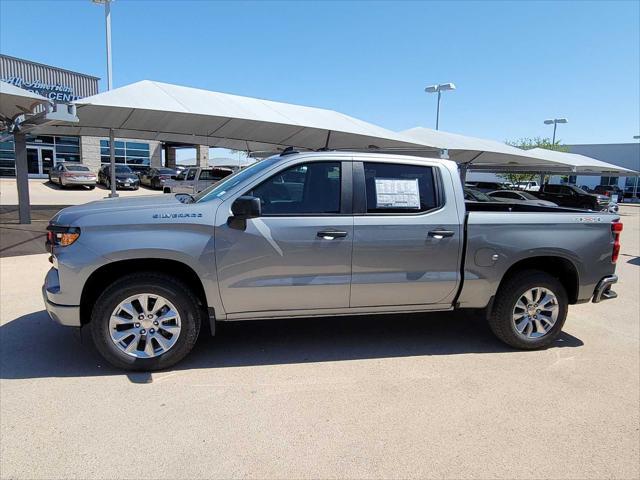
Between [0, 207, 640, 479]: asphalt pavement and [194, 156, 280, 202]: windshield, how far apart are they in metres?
1.48

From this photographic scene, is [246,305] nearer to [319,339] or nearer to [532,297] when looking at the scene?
[319,339]

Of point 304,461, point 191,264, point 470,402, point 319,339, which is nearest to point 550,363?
point 470,402

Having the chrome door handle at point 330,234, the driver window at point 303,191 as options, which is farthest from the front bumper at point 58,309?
the chrome door handle at point 330,234

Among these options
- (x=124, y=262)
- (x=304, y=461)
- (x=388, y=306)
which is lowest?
(x=304, y=461)

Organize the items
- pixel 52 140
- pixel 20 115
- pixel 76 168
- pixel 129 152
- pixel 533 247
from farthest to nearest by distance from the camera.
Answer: pixel 129 152 → pixel 52 140 → pixel 76 168 → pixel 20 115 → pixel 533 247

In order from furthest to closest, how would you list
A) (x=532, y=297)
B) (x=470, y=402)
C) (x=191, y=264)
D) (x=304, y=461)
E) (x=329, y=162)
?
1. (x=532, y=297)
2. (x=329, y=162)
3. (x=191, y=264)
4. (x=470, y=402)
5. (x=304, y=461)

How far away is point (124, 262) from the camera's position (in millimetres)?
3795

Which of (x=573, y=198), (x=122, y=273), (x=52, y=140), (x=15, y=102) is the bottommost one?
(x=122, y=273)

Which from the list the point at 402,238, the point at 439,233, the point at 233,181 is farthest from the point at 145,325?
the point at 439,233

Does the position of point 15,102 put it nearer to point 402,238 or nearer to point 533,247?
point 402,238

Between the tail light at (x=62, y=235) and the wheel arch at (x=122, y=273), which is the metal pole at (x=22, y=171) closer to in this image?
the tail light at (x=62, y=235)

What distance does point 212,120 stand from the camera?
527 inches

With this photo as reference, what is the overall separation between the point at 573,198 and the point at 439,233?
22.8 m

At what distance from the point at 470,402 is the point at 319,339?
171 cm
